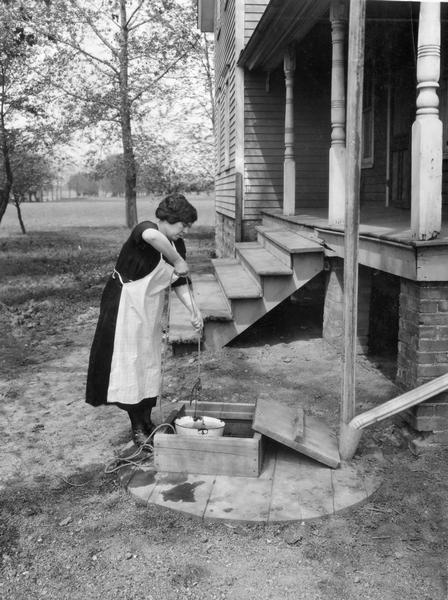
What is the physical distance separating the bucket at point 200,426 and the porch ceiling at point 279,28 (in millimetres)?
4839

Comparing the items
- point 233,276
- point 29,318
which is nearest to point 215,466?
point 233,276

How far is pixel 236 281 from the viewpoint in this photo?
753 centimetres

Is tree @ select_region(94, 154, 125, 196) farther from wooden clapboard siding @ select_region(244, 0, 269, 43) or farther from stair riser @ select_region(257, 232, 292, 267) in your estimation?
stair riser @ select_region(257, 232, 292, 267)

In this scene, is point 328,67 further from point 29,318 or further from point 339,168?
point 29,318

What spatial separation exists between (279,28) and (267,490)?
6.58m

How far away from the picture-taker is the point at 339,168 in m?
6.54

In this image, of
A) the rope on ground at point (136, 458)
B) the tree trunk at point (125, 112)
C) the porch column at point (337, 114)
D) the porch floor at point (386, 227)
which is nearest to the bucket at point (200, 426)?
the rope on ground at point (136, 458)

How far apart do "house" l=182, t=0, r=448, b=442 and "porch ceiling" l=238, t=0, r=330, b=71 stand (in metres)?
0.03

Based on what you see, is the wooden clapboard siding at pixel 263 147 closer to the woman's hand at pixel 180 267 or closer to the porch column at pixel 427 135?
the porch column at pixel 427 135

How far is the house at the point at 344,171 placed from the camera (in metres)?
4.04

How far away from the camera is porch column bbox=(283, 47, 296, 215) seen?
9062mm

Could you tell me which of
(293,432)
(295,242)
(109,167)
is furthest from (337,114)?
(109,167)

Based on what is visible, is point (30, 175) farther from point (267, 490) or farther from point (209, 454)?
point (267, 490)

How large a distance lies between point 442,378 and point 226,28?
1241cm
